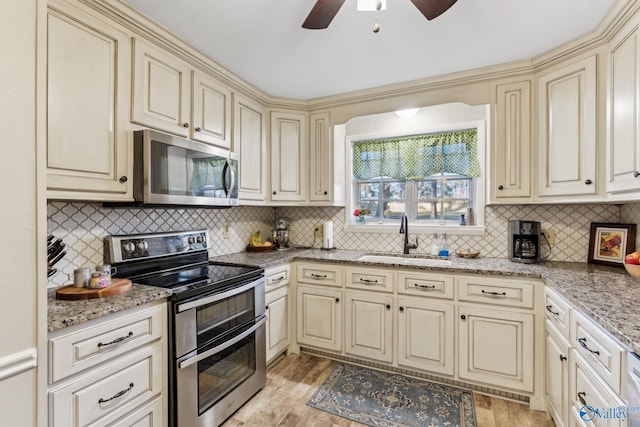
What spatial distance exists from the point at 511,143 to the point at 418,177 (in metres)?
0.86

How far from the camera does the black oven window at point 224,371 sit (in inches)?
67.2

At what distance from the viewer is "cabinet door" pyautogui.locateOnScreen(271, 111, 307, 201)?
2.91 metres

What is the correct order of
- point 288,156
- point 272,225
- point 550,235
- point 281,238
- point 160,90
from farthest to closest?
point 272,225 < point 281,238 < point 288,156 < point 550,235 < point 160,90

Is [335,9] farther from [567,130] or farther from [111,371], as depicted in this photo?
[111,371]

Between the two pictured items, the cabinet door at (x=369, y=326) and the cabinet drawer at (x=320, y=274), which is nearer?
the cabinet door at (x=369, y=326)

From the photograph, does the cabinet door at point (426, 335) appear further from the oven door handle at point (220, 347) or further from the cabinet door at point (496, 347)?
the oven door handle at point (220, 347)

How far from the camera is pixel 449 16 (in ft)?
5.57

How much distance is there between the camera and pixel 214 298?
1745 mm

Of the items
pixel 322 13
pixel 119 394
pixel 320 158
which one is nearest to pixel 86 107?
pixel 322 13

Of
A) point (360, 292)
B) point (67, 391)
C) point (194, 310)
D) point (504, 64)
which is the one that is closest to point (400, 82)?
point (504, 64)

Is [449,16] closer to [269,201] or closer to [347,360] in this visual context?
[269,201]

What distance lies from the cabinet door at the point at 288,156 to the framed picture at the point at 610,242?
7.55 feet

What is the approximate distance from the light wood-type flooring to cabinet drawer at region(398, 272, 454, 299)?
74cm

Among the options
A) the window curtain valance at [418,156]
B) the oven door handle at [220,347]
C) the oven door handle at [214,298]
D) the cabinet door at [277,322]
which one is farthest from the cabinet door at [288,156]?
the oven door handle at [220,347]
